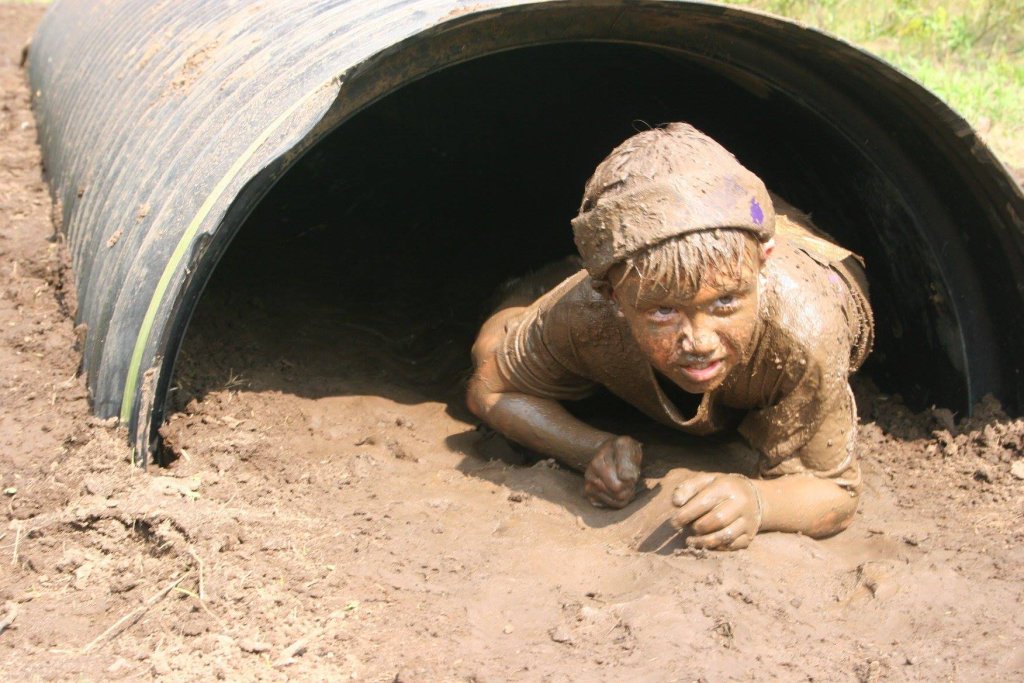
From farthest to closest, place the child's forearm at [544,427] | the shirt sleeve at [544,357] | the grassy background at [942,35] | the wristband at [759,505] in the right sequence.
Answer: the grassy background at [942,35] → the child's forearm at [544,427] → the shirt sleeve at [544,357] → the wristband at [759,505]

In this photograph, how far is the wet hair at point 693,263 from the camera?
3104mm

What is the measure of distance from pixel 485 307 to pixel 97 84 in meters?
2.38

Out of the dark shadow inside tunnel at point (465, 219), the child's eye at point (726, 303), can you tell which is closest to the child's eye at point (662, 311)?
the child's eye at point (726, 303)

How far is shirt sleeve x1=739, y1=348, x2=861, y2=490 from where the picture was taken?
12.1ft

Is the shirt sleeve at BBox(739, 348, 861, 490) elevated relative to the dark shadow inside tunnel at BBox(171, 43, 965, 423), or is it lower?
lower

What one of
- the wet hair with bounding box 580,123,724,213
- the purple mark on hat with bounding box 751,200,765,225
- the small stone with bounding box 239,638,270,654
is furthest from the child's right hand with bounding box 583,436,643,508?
the small stone with bounding box 239,638,270,654

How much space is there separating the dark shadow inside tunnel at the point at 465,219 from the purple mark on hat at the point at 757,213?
1.70 meters

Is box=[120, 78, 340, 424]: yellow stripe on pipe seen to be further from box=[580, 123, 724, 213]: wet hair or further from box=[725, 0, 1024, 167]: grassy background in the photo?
box=[725, 0, 1024, 167]: grassy background

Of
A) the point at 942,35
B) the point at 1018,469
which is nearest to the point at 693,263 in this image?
the point at 1018,469

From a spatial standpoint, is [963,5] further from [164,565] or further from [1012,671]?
[164,565]

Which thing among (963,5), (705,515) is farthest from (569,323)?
(963,5)

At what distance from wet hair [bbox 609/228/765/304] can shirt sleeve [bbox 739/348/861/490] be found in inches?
26.6

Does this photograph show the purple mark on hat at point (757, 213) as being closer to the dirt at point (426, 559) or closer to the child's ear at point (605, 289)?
the child's ear at point (605, 289)

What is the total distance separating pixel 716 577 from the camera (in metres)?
3.50
